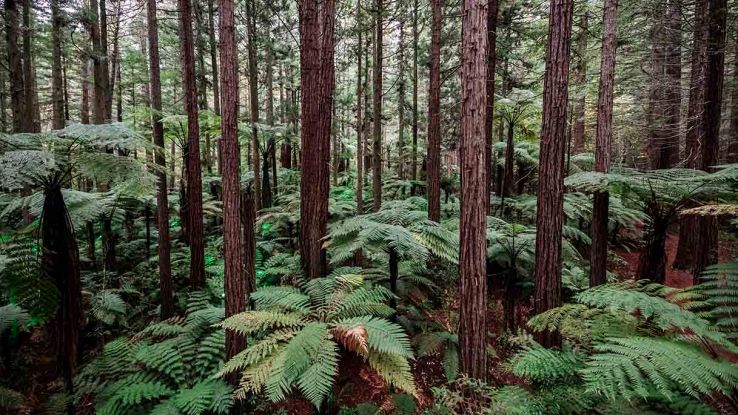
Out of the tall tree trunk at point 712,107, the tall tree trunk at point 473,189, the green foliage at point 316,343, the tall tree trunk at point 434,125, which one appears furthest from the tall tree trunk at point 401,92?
the green foliage at point 316,343

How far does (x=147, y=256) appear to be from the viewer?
30.3 feet

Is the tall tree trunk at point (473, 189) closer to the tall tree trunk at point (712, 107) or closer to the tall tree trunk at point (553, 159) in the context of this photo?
the tall tree trunk at point (553, 159)

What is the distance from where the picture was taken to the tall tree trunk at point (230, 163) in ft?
12.2

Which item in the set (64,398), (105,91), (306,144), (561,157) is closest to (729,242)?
(561,157)

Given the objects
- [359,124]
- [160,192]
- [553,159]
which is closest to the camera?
[553,159]

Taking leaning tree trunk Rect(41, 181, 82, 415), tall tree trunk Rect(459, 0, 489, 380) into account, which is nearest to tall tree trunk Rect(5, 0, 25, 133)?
leaning tree trunk Rect(41, 181, 82, 415)

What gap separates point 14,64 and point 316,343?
399 inches

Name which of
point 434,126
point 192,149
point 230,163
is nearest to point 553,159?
point 434,126

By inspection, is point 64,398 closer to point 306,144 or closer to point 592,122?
point 306,144

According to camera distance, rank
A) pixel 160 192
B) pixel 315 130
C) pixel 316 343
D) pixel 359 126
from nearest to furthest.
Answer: pixel 316 343
pixel 315 130
pixel 160 192
pixel 359 126

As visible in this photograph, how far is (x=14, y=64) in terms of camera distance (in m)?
7.87

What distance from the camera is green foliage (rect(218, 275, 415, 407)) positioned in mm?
2904

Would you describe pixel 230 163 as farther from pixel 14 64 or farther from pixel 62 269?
pixel 14 64

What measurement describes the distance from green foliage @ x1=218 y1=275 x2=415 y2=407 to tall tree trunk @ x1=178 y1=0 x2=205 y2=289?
360 cm
